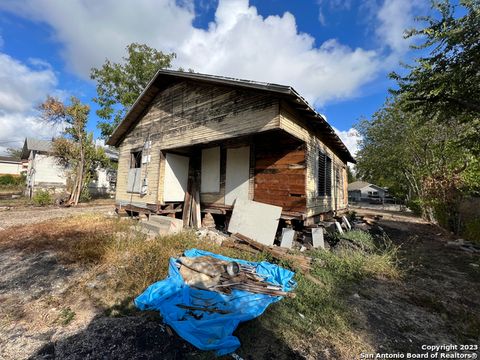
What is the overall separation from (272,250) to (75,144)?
19839 mm

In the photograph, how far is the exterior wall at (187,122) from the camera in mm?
6664

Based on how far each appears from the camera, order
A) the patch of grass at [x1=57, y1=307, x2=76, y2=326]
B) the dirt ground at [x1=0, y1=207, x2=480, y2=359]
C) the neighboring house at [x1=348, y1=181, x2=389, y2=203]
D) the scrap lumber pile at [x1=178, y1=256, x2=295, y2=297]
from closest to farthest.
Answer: the dirt ground at [x1=0, y1=207, x2=480, y2=359] < the patch of grass at [x1=57, y1=307, x2=76, y2=326] < the scrap lumber pile at [x1=178, y1=256, x2=295, y2=297] < the neighboring house at [x1=348, y1=181, x2=389, y2=203]

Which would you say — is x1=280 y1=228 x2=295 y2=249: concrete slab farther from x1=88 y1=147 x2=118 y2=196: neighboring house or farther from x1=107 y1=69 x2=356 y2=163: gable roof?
x1=88 y1=147 x2=118 y2=196: neighboring house

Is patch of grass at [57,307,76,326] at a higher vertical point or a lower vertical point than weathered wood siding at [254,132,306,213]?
lower

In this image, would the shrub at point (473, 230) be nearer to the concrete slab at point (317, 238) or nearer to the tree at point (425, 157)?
the tree at point (425, 157)

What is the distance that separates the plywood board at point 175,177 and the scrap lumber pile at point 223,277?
525cm

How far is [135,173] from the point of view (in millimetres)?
10961

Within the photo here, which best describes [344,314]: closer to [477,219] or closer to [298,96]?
[298,96]

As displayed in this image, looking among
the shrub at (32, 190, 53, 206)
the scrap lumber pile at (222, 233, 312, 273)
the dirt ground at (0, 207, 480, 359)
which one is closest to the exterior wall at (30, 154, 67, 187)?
the shrub at (32, 190, 53, 206)

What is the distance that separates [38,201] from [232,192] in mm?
Answer: 15597

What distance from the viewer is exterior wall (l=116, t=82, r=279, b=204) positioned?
6.66 meters

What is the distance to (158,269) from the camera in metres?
4.65

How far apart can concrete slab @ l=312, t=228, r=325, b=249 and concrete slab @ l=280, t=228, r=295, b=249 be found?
2.13 ft

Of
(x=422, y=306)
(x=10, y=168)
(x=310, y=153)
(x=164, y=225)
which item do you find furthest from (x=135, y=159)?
(x=10, y=168)
